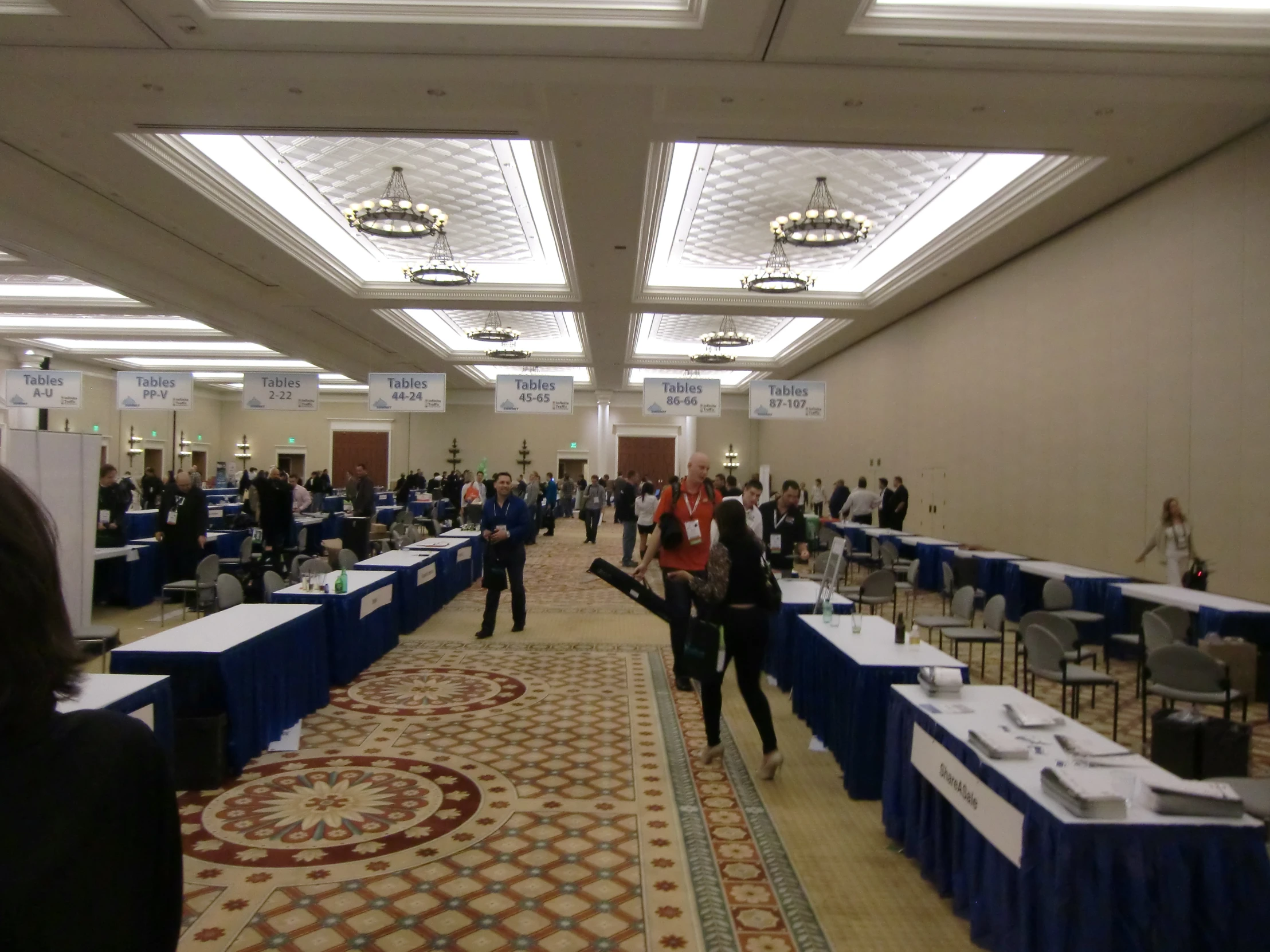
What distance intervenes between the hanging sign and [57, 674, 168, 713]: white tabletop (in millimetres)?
15662

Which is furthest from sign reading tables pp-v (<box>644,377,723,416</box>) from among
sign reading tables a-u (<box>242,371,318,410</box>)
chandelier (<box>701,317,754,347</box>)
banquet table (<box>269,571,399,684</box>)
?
banquet table (<box>269,571,399,684</box>)

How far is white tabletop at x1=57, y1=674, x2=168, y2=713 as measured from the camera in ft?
11.8

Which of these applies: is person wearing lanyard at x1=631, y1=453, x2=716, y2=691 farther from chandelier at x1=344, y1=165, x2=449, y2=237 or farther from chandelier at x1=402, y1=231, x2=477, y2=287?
chandelier at x1=402, y1=231, x2=477, y2=287

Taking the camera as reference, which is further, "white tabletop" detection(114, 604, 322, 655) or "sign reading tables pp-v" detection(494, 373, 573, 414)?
"sign reading tables pp-v" detection(494, 373, 573, 414)

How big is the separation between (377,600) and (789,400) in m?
11.2

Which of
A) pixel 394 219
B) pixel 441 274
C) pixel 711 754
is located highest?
pixel 394 219

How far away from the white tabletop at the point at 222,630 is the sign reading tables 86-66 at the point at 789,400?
12200mm

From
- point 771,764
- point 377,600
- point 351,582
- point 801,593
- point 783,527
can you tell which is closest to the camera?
point 771,764

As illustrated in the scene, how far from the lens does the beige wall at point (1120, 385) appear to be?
852 centimetres

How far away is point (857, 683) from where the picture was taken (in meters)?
4.59

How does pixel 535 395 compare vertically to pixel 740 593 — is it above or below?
above

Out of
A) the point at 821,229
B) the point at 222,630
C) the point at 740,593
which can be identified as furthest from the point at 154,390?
the point at 740,593

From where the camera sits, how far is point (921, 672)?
4.09 m

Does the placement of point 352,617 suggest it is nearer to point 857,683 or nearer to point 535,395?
point 857,683
